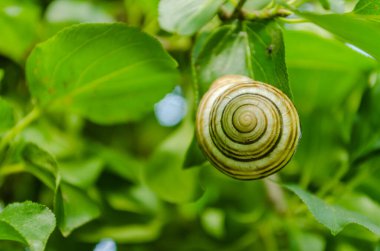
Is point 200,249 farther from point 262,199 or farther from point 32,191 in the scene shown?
point 32,191

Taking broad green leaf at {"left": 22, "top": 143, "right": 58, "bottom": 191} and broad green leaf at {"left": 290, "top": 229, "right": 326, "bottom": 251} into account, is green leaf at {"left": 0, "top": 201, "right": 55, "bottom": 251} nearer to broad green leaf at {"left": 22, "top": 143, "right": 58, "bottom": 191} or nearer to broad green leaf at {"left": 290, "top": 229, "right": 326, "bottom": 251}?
broad green leaf at {"left": 22, "top": 143, "right": 58, "bottom": 191}

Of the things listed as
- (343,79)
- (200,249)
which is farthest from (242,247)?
(343,79)

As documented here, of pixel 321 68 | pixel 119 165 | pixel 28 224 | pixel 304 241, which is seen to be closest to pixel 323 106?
pixel 321 68

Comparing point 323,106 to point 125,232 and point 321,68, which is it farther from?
point 125,232

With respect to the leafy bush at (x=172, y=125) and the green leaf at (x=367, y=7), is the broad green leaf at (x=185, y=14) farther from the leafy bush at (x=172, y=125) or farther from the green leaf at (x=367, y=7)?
the green leaf at (x=367, y=7)

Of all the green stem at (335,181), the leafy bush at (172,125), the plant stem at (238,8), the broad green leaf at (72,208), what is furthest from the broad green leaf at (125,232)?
the plant stem at (238,8)

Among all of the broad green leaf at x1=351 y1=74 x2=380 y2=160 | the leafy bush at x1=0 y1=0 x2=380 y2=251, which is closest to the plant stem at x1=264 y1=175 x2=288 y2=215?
the leafy bush at x1=0 y1=0 x2=380 y2=251
